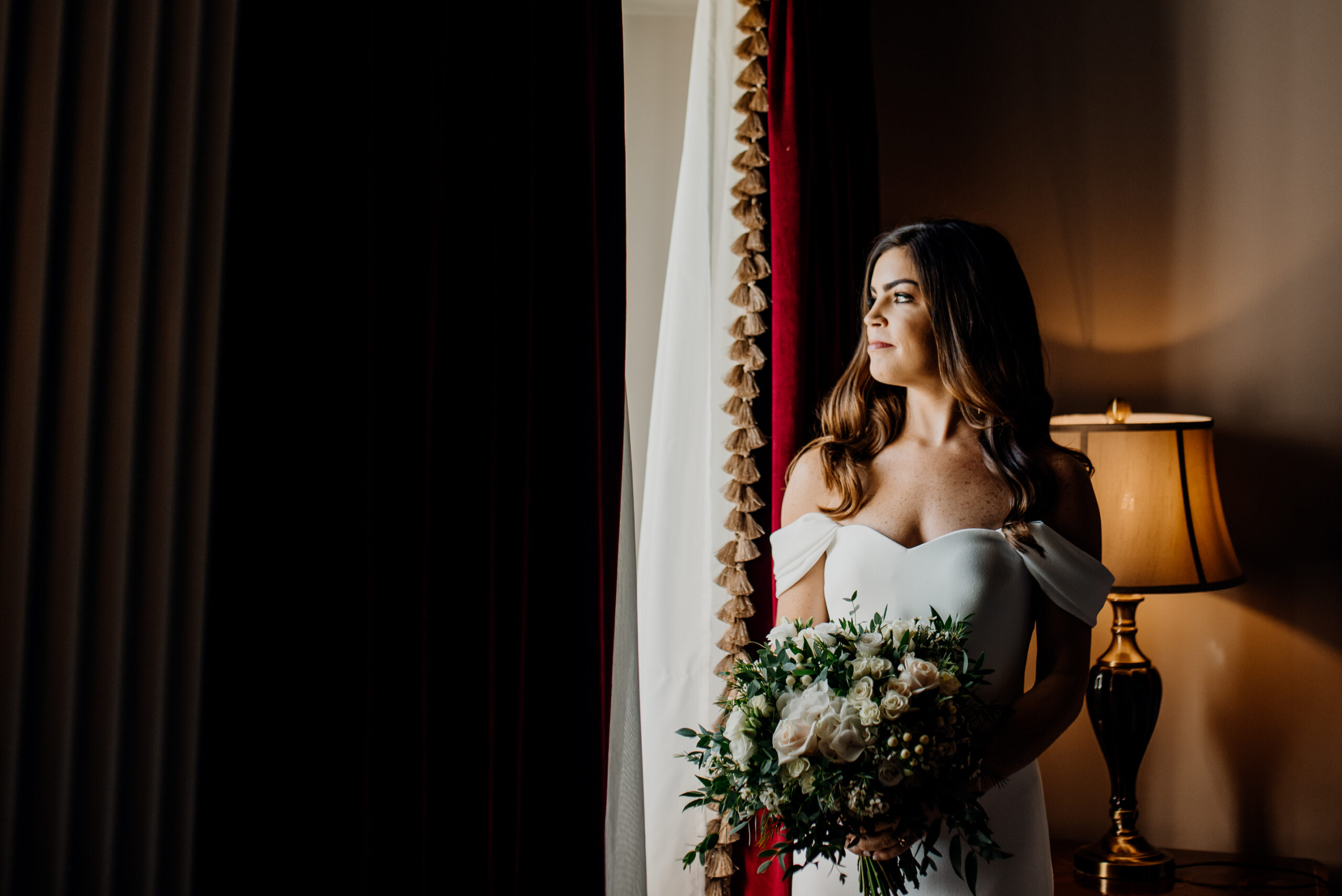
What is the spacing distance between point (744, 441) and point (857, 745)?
0.95 meters

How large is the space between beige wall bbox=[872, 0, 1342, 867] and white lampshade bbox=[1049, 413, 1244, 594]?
374 mm

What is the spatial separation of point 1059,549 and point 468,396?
39.9 inches

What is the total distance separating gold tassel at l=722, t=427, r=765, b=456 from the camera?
2.04 metres

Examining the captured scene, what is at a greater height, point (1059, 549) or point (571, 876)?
point (1059, 549)

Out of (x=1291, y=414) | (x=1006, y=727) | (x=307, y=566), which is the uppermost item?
(x=1291, y=414)

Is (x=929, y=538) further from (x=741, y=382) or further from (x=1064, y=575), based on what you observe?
(x=741, y=382)

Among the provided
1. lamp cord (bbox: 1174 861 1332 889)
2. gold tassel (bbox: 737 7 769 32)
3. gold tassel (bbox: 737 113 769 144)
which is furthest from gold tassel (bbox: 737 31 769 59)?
lamp cord (bbox: 1174 861 1332 889)

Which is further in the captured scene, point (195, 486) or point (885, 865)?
point (885, 865)

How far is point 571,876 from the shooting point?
50.4 inches

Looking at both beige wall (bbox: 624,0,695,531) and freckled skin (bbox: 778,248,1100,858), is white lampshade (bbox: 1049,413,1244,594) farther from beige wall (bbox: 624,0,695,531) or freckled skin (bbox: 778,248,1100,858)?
beige wall (bbox: 624,0,695,531)

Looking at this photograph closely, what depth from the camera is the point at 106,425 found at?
905 millimetres

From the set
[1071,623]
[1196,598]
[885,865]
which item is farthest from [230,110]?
[1196,598]

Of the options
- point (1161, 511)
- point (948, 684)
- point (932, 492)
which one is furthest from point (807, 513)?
point (1161, 511)

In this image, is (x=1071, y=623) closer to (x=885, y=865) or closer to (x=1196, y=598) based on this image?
(x=885, y=865)
